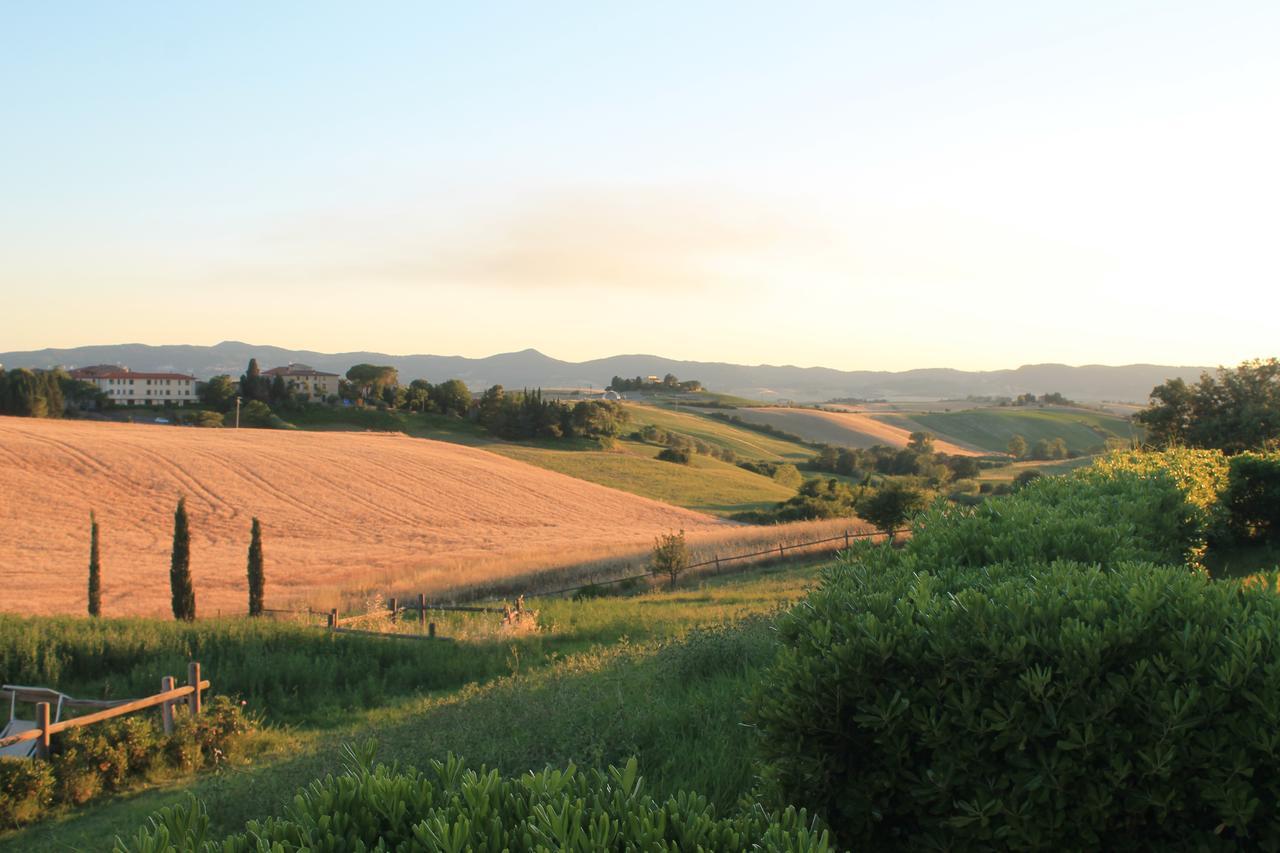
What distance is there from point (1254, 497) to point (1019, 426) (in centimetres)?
9602

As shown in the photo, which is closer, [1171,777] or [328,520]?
[1171,777]

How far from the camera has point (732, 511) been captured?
6038 cm

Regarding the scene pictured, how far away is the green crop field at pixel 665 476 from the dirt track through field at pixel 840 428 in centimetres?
2195

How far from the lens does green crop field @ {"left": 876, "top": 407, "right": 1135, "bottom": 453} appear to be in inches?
3875

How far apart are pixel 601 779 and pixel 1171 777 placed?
7.64 feet

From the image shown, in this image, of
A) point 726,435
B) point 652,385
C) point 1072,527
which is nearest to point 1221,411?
point 1072,527

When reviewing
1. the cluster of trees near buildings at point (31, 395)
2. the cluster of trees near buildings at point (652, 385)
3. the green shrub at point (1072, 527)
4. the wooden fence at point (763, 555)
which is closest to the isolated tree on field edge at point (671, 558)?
the wooden fence at point (763, 555)

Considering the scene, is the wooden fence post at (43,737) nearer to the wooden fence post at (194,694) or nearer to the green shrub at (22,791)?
the green shrub at (22,791)

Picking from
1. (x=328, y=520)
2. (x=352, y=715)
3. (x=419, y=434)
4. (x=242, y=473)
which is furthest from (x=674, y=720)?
(x=419, y=434)

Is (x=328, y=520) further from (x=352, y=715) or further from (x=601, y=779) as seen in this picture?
(x=601, y=779)

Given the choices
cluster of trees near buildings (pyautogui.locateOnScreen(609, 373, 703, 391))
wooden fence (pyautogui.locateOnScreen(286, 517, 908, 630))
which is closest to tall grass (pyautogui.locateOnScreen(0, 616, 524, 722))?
wooden fence (pyautogui.locateOnScreen(286, 517, 908, 630))

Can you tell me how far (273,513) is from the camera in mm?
45250

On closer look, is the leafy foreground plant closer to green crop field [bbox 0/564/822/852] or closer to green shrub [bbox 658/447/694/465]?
green crop field [bbox 0/564/822/852]

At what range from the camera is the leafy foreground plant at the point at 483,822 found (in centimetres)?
258
